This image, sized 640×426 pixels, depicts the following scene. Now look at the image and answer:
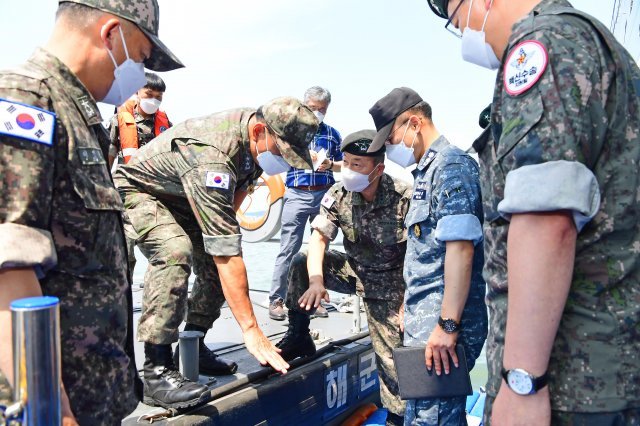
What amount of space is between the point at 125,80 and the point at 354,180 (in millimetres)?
1947

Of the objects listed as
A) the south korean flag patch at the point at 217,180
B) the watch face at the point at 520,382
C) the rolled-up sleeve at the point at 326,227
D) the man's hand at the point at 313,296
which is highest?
the south korean flag patch at the point at 217,180

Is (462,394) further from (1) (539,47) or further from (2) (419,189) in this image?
(1) (539,47)

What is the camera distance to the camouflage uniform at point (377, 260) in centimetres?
330

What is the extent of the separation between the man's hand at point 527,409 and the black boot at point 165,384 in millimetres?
1552

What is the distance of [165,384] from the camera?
2262mm

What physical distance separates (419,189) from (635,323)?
59.4 inches

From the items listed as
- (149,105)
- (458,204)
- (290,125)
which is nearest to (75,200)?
(290,125)

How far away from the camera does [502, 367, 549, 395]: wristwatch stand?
988 mm

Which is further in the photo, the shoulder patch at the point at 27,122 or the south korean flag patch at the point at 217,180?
the south korean flag patch at the point at 217,180

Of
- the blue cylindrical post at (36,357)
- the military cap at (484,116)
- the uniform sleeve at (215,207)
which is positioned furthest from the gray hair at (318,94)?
the blue cylindrical post at (36,357)

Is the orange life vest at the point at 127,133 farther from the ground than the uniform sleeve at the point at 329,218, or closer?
farther from the ground

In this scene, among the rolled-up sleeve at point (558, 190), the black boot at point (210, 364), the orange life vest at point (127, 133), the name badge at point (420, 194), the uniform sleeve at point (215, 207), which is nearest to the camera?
the rolled-up sleeve at point (558, 190)

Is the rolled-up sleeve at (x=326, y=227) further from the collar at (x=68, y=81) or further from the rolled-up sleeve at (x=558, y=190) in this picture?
the rolled-up sleeve at (x=558, y=190)

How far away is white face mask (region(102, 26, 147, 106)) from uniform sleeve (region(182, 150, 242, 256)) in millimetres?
756
